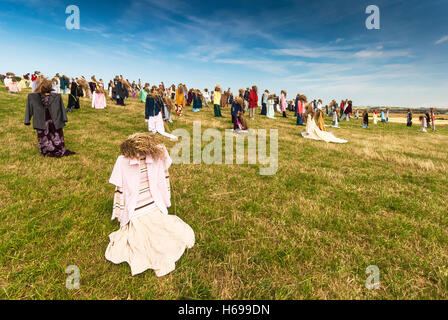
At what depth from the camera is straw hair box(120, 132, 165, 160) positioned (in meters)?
2.81

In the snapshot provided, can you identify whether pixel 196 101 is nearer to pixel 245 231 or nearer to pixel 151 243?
pixel 245 231

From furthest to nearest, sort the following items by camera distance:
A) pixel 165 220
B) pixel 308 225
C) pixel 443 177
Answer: pixel 443 177 < pixel 308 225 < pixel 165 220

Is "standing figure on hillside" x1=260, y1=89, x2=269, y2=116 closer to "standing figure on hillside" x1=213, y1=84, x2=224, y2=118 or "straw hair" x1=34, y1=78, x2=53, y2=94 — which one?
"standing figure on hillside" x1=213, y1=84, x2=224, y2=118

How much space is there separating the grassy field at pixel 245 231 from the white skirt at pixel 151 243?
112mm

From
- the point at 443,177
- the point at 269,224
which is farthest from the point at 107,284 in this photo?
the point at 443,177

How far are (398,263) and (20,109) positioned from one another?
20098 millimetres

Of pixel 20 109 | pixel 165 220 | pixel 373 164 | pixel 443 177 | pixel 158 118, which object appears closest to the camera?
pixel 165 220

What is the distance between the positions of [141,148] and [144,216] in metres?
1.10

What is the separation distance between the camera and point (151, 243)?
2.84m

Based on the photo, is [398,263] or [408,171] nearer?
[398,263]

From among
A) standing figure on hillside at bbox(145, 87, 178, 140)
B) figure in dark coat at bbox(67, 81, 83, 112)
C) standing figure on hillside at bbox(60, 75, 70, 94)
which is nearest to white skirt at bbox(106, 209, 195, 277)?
standing figure on hillside at bbox(145, 87, 178, 140)

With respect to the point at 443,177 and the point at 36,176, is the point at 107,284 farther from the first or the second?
the point at 443,177
